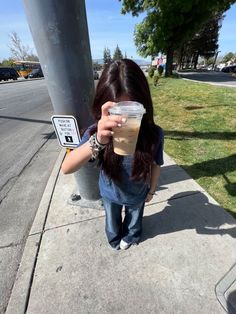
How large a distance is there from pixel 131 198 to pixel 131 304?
0.79 metres

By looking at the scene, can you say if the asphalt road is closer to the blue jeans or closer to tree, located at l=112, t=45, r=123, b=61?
the blue jeans

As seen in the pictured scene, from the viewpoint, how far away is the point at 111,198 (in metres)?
1.74

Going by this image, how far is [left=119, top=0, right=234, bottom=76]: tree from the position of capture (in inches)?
734

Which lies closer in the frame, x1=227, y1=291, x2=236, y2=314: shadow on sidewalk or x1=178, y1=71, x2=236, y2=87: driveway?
x1=227, y1=291, x2=236, y2=314: shadow on sidewalk

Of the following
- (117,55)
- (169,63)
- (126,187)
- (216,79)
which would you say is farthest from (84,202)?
Result: (169,63)

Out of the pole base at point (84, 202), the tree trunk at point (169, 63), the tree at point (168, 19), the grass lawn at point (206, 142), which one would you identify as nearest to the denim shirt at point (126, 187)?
the pole base at point (84, 202)

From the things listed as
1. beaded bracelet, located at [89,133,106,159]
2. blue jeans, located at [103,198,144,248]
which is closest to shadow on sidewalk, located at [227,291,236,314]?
blue jeans, located at [103,198,144,248]

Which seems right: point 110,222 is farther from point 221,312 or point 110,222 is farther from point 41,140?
point 41,140

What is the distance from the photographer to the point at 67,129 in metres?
2.04

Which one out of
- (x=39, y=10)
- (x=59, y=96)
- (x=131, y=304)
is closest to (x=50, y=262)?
(x=131, y=304)

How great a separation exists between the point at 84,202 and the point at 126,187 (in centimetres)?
118

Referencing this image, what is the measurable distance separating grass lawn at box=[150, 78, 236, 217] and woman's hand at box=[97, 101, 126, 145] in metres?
2.05

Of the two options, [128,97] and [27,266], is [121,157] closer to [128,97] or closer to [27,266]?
[128,97]

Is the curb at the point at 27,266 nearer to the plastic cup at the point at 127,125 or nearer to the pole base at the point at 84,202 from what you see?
the pole base at the point at 84,202
